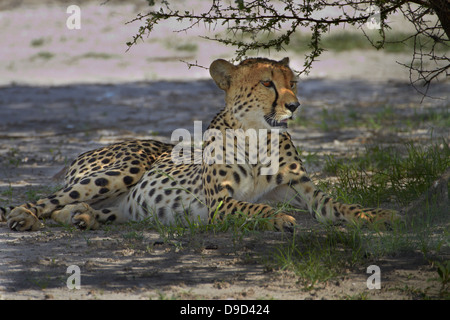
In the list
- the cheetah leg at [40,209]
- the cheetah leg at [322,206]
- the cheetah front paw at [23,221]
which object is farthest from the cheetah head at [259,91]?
the cheetah front paw at [23,221]

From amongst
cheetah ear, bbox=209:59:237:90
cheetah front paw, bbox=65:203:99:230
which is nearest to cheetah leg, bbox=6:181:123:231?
cheetah front paw, bbox=65:203:99:230

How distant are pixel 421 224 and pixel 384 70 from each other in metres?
10.6

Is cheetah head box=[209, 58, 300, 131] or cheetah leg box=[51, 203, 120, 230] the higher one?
cheetah head box=[209, 58, 300, 131]

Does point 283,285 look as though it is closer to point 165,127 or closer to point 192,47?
point 165,127

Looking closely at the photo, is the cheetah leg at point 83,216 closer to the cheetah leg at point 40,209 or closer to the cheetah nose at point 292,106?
the cheetah leg at point 40,209

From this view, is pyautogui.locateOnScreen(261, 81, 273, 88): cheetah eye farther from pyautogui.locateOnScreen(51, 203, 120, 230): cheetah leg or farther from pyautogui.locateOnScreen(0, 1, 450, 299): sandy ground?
pyautogui.locateOnScreen(51, 203, 120, 230): cheetah leg

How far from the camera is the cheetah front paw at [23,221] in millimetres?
5078

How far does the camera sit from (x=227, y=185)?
5.00 metres

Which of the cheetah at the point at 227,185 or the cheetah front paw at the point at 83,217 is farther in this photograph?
the cheetah front paw at the point at 83,217

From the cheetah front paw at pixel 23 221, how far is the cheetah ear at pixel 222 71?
1.61 m

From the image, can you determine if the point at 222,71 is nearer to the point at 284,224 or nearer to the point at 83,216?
the point at 284,224

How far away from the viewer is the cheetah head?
4.84m
